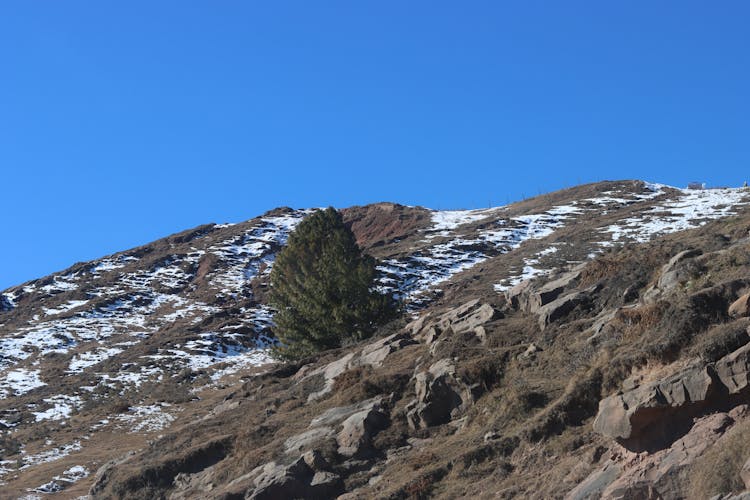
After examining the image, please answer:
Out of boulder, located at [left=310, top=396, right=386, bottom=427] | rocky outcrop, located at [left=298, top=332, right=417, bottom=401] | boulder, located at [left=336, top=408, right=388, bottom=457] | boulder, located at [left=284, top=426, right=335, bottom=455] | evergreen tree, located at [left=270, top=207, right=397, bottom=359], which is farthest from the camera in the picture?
evergreen tree, located at [left=270, top=207, right=397, bottom=359]

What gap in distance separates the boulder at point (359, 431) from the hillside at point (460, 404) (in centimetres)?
4

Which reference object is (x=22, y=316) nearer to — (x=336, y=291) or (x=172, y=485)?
(x=336, y=291)

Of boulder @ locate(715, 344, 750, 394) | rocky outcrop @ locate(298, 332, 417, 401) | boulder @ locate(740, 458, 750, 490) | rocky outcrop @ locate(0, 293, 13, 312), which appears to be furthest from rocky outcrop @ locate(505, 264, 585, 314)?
rocky outcrop @ locate(0, 293, 13, 312)

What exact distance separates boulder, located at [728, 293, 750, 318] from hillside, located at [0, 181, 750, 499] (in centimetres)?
4

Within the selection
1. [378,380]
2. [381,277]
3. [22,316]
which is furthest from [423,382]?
[22,316]

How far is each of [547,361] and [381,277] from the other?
153 feet

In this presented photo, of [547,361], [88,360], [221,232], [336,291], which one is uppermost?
[221,232]

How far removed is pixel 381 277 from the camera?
64.1 meters

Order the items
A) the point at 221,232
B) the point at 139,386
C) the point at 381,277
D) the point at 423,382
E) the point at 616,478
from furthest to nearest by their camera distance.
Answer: the point at 221,232
the point at 381,277
the point at 139,386
the point at 423,382
the point at 616,478

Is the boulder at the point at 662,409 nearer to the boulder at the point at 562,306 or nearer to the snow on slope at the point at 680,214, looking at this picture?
the boulder at the point at 562,306

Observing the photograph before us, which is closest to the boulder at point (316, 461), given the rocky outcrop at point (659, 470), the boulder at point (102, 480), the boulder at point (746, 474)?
the rocky outcrop at point (659, 470)

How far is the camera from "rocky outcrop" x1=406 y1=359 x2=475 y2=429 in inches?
→ 702

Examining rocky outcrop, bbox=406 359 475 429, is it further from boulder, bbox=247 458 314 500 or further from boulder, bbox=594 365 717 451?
boulder, bbox=594 365 717 451

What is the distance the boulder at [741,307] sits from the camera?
44.3 feet
